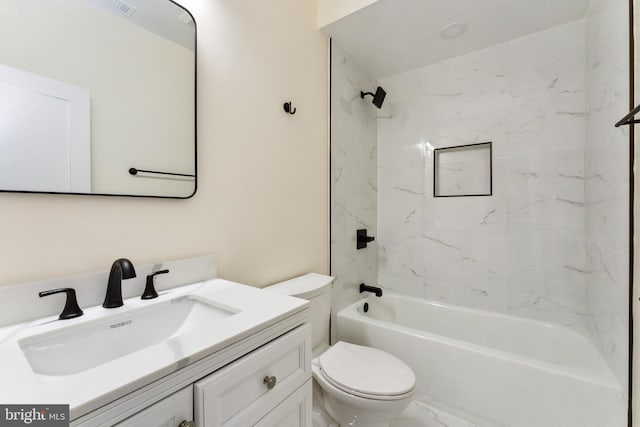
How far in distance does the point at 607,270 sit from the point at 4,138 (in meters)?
2.35

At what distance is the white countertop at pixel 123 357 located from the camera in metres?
0.45

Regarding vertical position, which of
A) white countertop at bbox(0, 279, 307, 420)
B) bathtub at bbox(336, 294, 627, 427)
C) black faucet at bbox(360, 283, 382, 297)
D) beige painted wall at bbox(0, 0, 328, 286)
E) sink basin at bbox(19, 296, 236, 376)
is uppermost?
beige painted wall at bbox(0, 0, 328, 286)

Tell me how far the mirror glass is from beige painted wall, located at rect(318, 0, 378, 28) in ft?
3.17

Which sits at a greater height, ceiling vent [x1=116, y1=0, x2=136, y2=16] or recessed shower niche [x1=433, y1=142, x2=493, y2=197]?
ceiling vent [x1=116, y1=0, x2=136, y2=16]

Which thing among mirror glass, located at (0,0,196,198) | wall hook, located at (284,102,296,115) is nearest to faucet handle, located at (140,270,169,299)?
mirror glass, located at (0,0,196,198)

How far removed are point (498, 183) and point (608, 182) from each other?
0.66 meters

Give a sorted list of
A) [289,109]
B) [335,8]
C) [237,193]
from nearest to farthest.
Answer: [237,193] → [289,109] → [335,8]

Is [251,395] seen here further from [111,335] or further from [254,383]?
[111,335]

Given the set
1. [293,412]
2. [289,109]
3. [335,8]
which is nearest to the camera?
[293,412]

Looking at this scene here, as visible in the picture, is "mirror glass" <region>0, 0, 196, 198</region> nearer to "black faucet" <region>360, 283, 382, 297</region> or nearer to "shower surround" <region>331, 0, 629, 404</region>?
"shower surround" <region>331, 0, 629, 404</region>

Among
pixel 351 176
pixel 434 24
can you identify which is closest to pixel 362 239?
pixel 351 176

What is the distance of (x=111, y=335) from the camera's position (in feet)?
2.61

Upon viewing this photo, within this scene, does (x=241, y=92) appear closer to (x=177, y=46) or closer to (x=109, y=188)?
(x=177, y=46)

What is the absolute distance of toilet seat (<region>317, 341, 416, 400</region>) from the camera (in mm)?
1183
